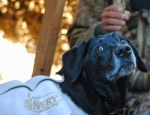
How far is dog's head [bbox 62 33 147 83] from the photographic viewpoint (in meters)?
2.13

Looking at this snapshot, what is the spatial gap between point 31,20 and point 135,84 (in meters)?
2.89

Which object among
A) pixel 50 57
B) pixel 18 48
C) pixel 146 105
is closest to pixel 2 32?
pixel 18 48

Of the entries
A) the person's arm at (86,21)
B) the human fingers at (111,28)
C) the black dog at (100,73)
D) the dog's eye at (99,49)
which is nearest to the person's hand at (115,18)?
the human fingers at (111,28)

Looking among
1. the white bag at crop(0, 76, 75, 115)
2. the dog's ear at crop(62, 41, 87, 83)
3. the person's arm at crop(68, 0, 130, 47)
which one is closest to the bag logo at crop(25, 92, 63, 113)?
the white bag at crop(0, 76, 75, 115)

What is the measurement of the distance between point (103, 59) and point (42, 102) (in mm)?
339

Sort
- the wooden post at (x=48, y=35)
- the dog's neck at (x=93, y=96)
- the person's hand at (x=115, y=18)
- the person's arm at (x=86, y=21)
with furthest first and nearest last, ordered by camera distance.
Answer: the person's arm at (x=86, y=21), the wooden post at (x=48, y=35), the person's hand at (x=115, y=18), the dog's neck at (x=93, y=96)

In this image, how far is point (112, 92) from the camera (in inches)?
87.7

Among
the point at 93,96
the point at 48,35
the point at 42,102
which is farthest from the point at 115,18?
the point at 42,102

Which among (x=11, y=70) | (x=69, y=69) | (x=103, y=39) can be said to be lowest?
(x=11, y=70)

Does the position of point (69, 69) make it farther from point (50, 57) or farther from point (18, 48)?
point (18, 48)

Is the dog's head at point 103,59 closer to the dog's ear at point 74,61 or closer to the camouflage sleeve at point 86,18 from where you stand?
the dog's ear at point 74,61

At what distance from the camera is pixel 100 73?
218cm

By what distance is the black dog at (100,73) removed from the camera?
214 centimetres

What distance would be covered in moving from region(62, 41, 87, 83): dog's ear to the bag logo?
0.41 feet
